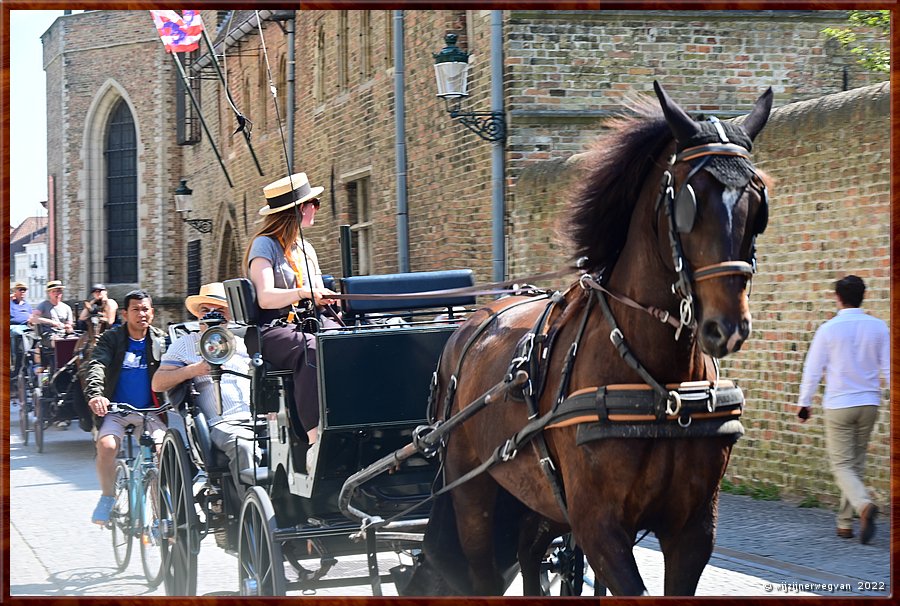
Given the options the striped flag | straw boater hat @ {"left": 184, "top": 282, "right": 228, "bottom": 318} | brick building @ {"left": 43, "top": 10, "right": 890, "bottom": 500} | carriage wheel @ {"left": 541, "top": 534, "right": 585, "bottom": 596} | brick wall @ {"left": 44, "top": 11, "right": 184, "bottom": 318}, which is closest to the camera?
carriage wheel @ {"left": 541, "top": 534, "right": 585, "bottom": 596}

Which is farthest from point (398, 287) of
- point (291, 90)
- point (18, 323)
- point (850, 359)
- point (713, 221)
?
point (291, 90)

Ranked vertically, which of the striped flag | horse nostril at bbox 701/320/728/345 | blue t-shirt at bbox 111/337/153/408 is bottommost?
blue t-shirt at bbox 111/337/153/408

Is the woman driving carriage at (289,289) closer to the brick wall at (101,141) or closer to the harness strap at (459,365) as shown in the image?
the harness strap at (459,365)

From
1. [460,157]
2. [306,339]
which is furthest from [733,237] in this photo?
[460,157]

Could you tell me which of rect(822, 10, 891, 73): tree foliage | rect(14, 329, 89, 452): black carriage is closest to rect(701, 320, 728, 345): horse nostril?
rect(822, 10, 891, 73): tree foliage

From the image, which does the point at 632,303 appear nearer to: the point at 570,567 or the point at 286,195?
the point at 570,567

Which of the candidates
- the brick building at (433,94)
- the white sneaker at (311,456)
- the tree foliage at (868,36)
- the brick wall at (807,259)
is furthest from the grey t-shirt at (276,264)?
the tree foliage at (868,36)

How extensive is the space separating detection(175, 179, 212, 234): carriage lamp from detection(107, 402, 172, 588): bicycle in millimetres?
22439

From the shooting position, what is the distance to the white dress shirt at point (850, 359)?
277 inches

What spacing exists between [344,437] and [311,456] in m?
0.17

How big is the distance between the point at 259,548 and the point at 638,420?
246cm

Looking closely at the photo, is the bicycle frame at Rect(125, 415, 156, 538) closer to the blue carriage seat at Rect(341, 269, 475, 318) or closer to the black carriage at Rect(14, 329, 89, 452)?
the blue carriage seat at Rect(341, 269, 475, 318)

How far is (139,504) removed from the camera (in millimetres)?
7418

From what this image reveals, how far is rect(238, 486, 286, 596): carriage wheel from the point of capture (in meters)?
5.26
